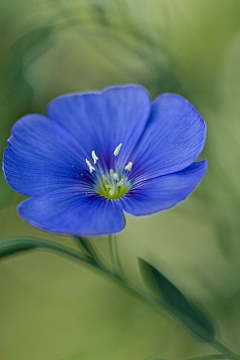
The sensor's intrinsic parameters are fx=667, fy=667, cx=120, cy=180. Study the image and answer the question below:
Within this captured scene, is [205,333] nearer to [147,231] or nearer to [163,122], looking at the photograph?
[163,122]

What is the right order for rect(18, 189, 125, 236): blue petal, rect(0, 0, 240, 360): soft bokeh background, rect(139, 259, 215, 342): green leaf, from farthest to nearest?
1. rect(0, 0, 240, 360): soft bokeh background
2. rect(139, 259, 215, 342): green leaf
3. rect(18, 189, 125, 236): blue petal

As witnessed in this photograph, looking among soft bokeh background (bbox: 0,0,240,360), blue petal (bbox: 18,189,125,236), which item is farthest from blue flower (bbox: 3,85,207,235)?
soft bokeh background (bbox: 0,0,240,360)

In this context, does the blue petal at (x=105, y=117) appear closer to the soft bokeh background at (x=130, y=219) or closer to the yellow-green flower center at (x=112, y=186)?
the yellow-green flower center at (x=112, y=186)

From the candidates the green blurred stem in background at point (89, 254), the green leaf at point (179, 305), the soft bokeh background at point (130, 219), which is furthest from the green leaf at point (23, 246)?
the soft bokeh background at point (130, 219)

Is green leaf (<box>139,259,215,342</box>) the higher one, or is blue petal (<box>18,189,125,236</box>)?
blue petal (<box>18,189,125,236</box>)

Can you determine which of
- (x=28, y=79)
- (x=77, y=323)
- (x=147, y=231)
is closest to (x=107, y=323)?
(x=77, y=323)

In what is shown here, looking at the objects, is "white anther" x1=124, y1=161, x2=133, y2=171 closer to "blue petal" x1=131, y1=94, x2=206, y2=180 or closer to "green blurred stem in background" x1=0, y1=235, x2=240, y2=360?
"blue petal" x1=131, y1=94, x2=206, y2=180
